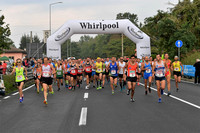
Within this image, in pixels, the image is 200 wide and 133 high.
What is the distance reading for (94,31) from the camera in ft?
80.4

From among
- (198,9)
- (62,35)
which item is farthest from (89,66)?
(198,9)

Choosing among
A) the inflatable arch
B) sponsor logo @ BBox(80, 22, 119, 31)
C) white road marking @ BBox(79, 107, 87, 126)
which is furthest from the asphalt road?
sponsor logo @ BBox(80, 22, 119, 31)

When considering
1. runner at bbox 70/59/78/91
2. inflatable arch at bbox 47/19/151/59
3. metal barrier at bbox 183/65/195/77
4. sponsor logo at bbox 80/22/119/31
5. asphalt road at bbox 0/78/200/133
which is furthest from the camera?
sponsor logo at bbox 80/22/119/31

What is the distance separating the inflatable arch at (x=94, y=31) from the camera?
23828 mm

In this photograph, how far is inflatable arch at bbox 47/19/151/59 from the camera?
23.8m

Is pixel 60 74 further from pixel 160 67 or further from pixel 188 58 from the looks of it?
pixel 188 58

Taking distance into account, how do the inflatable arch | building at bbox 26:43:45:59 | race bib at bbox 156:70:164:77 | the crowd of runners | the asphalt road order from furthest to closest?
1. building at bbox 26:43:45:59
2. the inflatable arch
3. the crowd of runners
4. race bib at bbox 156:70:164:77
5. the asphalt road

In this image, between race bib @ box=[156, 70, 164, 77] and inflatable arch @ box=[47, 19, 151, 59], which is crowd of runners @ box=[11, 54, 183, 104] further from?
inflatable arch @ box=[47, 19, 151, 59]

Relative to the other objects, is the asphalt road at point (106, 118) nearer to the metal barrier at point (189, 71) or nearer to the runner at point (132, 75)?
the runner at point (132, 75)

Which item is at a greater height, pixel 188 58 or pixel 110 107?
pixel 188 58

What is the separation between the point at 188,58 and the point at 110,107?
2140 cm

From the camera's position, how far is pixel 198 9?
35.0 meters

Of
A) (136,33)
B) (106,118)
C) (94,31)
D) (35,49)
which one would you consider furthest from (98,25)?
(106,118)

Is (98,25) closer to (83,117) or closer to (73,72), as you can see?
(73,72)
